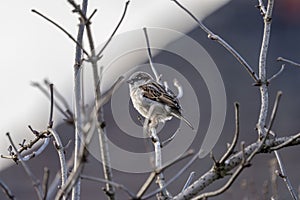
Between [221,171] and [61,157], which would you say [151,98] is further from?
[221,171]

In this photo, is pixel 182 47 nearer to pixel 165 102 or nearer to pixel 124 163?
pixel 124 163

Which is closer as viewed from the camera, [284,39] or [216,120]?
[216,120]

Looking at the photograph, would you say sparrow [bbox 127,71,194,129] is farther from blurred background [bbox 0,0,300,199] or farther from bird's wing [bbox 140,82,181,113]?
blurred background [bbox 0,0,300,199]

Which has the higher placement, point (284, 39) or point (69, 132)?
point (284, 39)

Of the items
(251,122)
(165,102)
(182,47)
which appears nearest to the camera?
(165,102)

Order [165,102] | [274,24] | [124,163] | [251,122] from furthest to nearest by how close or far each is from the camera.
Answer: [274,24] → [251,122] → [124,163] → [165,102]

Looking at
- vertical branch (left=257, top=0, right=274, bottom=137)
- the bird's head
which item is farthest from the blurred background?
vertical branch (left=257, top=0, right=274, bottom=137)

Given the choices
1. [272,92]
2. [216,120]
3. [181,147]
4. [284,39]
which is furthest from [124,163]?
[284,39]

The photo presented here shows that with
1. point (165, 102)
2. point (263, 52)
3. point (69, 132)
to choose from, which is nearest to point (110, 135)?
point (69, 132)

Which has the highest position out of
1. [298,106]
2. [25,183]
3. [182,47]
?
[182,47]
